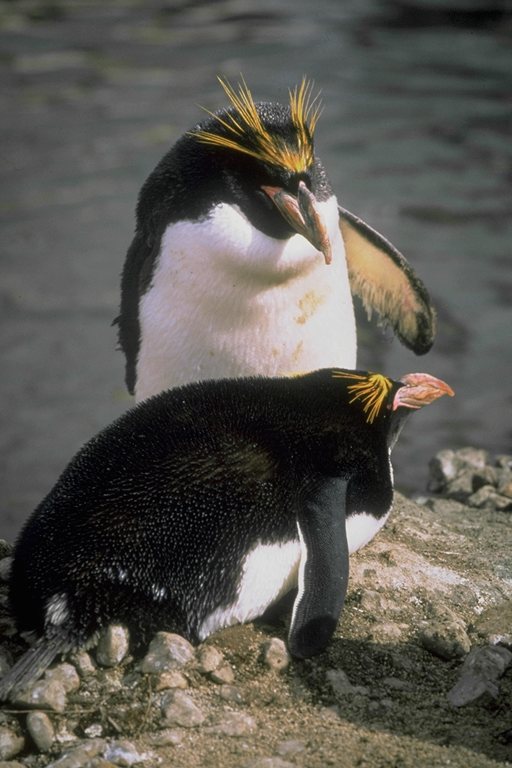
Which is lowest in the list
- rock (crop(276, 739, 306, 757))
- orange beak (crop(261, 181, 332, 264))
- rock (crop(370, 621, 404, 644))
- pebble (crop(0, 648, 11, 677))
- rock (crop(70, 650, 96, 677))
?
rock (crop(370, 621, 404, 644))

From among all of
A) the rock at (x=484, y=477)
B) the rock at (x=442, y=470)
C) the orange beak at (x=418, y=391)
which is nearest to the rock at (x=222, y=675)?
the orange beak at (x=418, y=391)

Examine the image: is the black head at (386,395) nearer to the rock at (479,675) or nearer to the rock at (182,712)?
the rock at (479,675)

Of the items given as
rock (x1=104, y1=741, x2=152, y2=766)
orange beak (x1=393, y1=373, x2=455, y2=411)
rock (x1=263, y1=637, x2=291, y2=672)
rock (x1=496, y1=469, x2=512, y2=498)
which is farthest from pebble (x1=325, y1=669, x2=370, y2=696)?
rock (x1=496, y1=469, x2=512, y2=498)

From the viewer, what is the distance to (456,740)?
286 cm

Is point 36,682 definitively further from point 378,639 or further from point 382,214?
point 382,214

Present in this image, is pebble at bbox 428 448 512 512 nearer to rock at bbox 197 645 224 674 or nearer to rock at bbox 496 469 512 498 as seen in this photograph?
rock at bbox 496 469 512 498

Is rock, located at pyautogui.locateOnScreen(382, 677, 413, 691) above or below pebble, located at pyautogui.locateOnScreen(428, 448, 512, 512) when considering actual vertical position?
above

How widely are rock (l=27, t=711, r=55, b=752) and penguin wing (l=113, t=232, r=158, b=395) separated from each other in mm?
1738

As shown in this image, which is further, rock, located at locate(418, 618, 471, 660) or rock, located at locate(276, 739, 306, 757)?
rock, located at locate(418, 618, 471, 660)

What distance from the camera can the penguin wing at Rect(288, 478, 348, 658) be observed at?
3.09 metres

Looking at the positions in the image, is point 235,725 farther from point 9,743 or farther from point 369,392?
point 369,392

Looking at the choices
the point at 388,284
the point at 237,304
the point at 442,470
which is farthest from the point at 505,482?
the point at 237,304

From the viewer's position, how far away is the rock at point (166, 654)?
305 centimetres

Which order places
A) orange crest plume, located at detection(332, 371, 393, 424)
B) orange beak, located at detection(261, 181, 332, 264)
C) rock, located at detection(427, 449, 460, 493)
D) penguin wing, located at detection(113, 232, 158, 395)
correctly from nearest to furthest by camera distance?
orange crest plume, located at detection(332, 371, 393, 424)
orange beak, located at detection(261, 181, 332, 264)
penguin wing, located at detection(113, 232, 158, 395)
rock, located at detection(427, 449, 460, 493)
